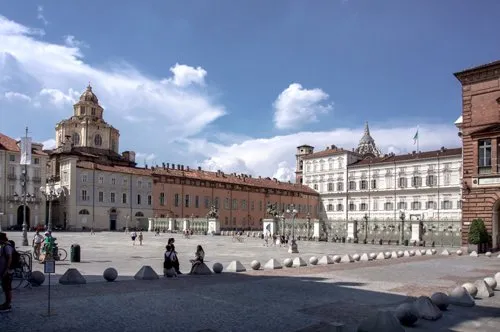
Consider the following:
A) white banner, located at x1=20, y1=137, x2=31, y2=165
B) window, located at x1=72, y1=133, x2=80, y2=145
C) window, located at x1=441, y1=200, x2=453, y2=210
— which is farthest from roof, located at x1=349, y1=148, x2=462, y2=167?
white banner, located at x1=20, y1=137, x2=31, y2=165

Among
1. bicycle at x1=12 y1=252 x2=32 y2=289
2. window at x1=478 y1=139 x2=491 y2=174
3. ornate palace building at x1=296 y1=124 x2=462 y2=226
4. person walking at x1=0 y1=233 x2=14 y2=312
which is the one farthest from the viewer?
ornate palace building at x1=296 y1=124 x2=462 y2=226

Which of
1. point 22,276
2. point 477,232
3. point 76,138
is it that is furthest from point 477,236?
point 76,138

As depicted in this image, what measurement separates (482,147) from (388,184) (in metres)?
57.9

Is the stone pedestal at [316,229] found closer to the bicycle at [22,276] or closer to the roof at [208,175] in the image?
the roof at [208,175]

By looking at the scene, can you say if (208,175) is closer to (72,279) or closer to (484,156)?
(484,156)

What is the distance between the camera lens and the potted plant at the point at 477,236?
28047 mm

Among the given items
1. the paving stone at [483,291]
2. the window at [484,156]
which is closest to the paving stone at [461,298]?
the paving stone at [483,291]

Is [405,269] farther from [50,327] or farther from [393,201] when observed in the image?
[393,201]

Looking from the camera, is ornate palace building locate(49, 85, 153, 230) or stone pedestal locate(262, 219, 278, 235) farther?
ornate palace building locate(49, 85, 153, 230)

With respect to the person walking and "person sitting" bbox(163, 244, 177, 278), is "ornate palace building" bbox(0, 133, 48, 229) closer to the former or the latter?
"person sitting" bbox(163, 244, 177, 278)

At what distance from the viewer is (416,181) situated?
82562 millimetres

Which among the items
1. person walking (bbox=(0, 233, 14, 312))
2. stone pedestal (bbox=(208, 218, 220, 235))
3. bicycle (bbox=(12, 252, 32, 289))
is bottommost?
stone pedestal (bbox=(208, 218, 220, 235))

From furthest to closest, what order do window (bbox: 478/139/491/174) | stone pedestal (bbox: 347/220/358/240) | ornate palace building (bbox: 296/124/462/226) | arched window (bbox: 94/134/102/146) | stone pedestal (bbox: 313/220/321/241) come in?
1. arched window (bbox: 94/134/102/146)
2. ornate palace building (bbox: 296/124/462/226)
3. stone pedestal (bbox: 313/220/321/241)
4. stone pedestal (bbox: 347/220/358/240)
5. window (bbox: 478/139/491/174)

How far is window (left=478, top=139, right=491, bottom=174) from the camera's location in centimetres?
2894
